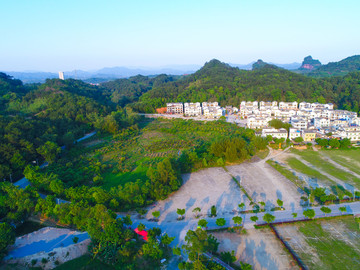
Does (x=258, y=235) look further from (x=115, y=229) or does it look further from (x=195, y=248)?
(x=115, y=229)

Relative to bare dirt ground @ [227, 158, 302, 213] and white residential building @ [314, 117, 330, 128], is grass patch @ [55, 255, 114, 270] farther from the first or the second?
white residential building @ [314, 117, 330, 128]

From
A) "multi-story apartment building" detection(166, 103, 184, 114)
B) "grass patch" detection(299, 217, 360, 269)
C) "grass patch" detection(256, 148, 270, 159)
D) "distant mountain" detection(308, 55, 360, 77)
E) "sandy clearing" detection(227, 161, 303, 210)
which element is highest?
"distant mountain" detection(308, 55, 360, 77)

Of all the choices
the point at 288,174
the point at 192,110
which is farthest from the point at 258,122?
the point at 288,174

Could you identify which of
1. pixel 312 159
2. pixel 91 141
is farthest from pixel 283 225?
pixel 91 141

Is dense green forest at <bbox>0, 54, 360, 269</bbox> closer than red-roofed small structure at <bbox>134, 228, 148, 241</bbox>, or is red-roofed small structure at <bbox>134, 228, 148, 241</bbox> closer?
red-roofed small structure at <bbox>134, 228, 148, 241</bbox>

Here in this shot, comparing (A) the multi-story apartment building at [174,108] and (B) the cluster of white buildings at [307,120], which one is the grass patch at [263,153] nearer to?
(B) the cluster of white buildings at [307,120]

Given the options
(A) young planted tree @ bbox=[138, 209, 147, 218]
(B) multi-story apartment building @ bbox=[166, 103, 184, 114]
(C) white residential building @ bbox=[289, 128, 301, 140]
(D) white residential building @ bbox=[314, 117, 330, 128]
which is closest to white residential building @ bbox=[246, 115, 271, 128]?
(C) white residential building @ bbox=[289, 128, 301, 140]

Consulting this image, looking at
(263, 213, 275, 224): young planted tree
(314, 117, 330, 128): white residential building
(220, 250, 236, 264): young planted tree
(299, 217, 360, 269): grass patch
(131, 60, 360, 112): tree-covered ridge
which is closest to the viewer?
(220, 250, 236, 264): young planted tree
